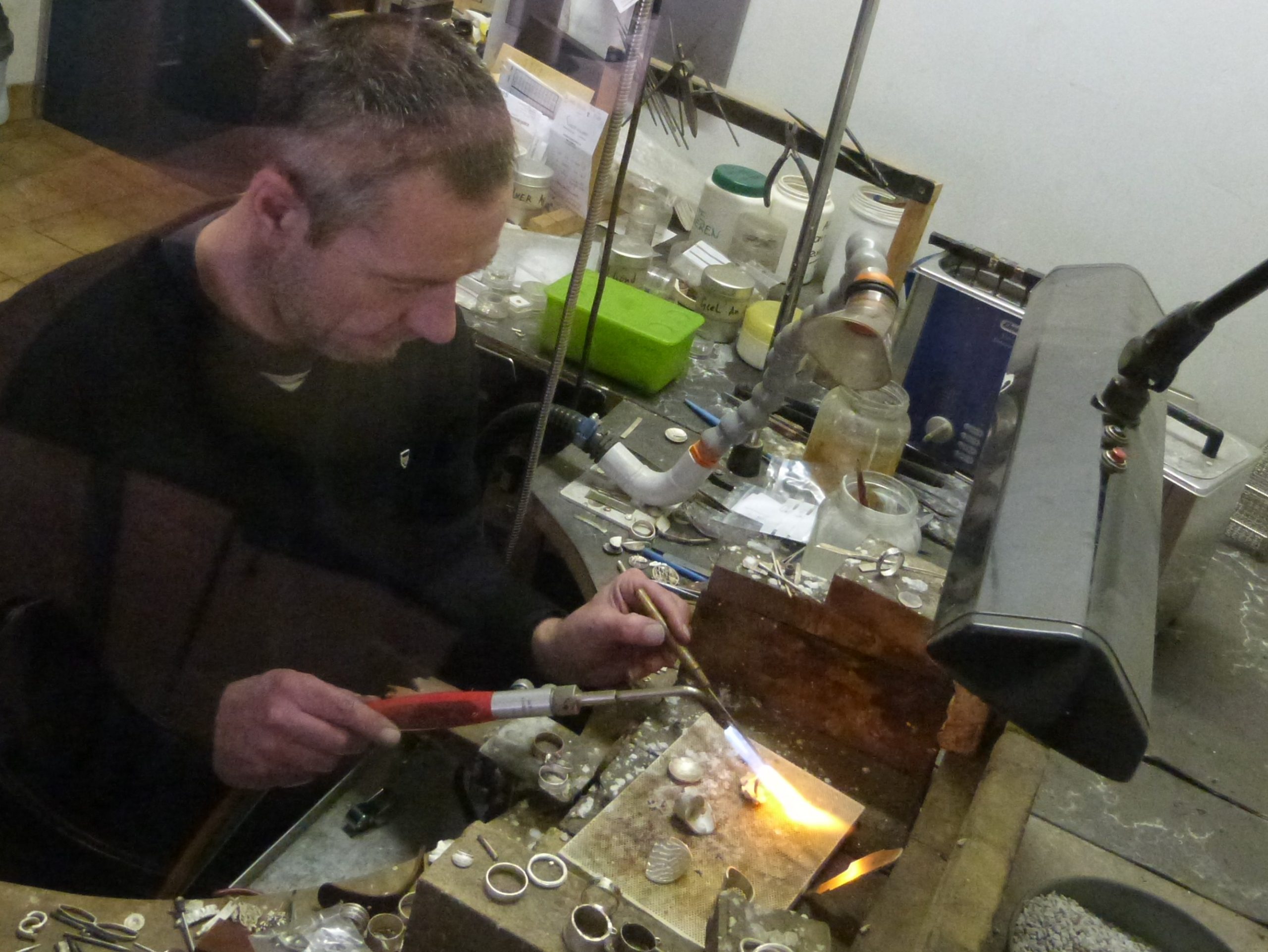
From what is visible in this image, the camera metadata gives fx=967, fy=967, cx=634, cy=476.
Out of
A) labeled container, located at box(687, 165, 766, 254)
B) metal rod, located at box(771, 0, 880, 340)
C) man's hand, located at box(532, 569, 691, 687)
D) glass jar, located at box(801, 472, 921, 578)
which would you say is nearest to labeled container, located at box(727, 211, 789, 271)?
labeled container, located at box(687, 165, 766, 254)

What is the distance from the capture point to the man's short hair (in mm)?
550

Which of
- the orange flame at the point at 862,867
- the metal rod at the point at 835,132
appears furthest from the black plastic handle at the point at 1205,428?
the orange flame at the point at 862,867

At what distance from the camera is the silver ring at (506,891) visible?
1.80 ft

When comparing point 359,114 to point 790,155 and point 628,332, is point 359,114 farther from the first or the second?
point 790,155

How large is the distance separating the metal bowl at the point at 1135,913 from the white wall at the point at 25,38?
0.87m

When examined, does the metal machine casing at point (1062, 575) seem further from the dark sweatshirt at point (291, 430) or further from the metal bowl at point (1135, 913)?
the dark sweatshirt at point (291, 430)

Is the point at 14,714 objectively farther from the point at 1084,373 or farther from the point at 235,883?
the point at 1084,373

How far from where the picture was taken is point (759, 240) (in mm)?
1618

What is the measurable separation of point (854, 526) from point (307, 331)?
1.90 feet

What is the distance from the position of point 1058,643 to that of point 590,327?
2.82ft

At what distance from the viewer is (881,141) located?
163 centimetres

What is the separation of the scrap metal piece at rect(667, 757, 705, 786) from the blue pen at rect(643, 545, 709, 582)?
35 cm

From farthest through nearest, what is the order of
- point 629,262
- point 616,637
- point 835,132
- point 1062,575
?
1. point 629,262
2. point 835,132
3. point 616,637
4. point 1062,575

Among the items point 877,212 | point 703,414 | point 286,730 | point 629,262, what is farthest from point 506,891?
point 877,212
